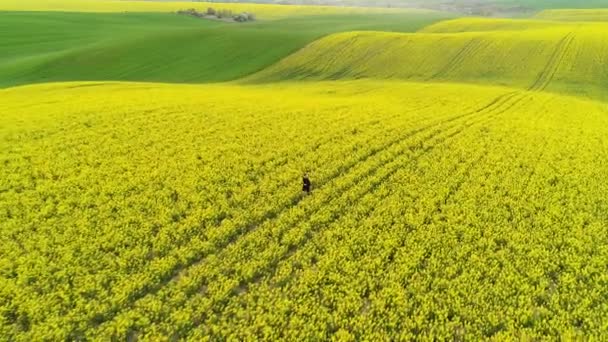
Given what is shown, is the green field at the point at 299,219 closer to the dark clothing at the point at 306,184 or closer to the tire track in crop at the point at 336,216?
the tire track in crop at the point at 336,216

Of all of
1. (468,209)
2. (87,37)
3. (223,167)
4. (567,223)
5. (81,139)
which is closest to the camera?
(567,223)

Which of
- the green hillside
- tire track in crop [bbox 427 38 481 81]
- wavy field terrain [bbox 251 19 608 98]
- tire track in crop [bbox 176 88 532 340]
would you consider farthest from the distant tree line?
tire track in crop [bbox 176 88 532 340]

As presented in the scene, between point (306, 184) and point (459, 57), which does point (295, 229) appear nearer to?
point (306, 184)

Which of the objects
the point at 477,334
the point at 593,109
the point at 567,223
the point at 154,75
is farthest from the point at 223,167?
the point at 154,75

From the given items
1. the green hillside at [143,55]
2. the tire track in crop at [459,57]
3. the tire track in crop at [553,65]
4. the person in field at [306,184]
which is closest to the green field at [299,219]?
the person in field at [306,184]

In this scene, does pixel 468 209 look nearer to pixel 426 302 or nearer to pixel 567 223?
pixel 567 223

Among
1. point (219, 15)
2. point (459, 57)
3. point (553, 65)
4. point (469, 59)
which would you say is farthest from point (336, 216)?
point (219, 15)
